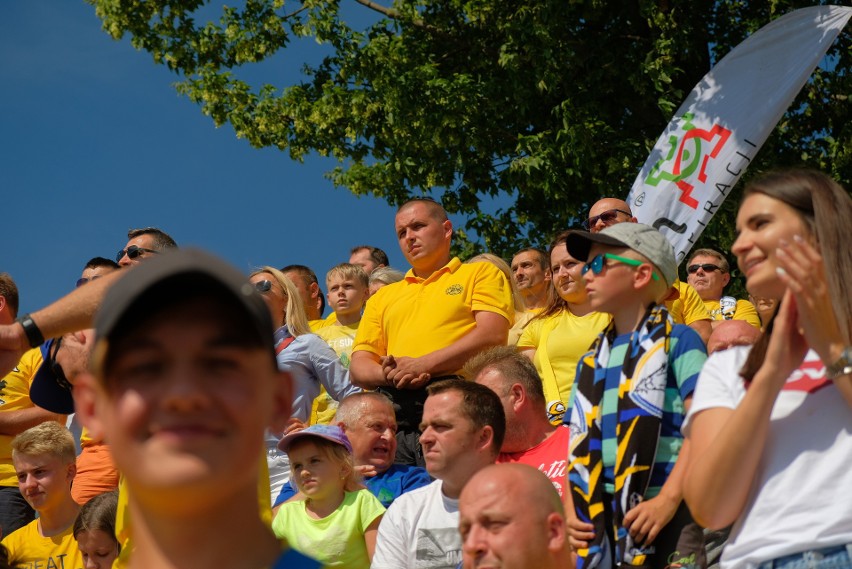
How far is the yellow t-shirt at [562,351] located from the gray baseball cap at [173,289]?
5.10 meters

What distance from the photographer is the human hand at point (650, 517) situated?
389 cm

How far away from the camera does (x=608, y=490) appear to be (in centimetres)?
414

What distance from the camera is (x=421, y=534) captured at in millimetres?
5289

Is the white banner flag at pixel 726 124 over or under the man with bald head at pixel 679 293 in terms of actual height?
over

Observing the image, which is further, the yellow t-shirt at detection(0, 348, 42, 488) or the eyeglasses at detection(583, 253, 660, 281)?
the yellow t-shirt at detection(0, 348, 42, 488)

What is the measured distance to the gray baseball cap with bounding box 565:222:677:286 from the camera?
4500 mm

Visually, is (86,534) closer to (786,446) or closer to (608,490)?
(608,490)

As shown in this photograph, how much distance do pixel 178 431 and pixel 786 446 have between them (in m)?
2.08

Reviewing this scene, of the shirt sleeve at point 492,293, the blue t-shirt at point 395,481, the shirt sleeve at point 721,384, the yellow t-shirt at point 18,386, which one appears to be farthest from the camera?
the yellow t-shirt at point 18,386

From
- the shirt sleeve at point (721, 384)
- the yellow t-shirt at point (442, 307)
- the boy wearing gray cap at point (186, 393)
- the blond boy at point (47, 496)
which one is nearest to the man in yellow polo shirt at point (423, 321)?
the yellow t-shirt at point (442, 307)

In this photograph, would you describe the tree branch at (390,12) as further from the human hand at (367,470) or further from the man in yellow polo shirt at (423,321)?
the human hand at (367,470)

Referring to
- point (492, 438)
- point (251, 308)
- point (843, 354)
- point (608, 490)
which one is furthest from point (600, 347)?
point (251, 308)

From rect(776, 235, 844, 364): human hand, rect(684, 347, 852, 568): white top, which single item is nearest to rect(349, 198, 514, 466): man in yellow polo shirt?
rect(684, 347, 852, 568): white top

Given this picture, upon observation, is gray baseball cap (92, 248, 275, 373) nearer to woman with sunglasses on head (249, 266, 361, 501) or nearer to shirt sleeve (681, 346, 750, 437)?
shirt sleeve (681, 346, 750, 437)
